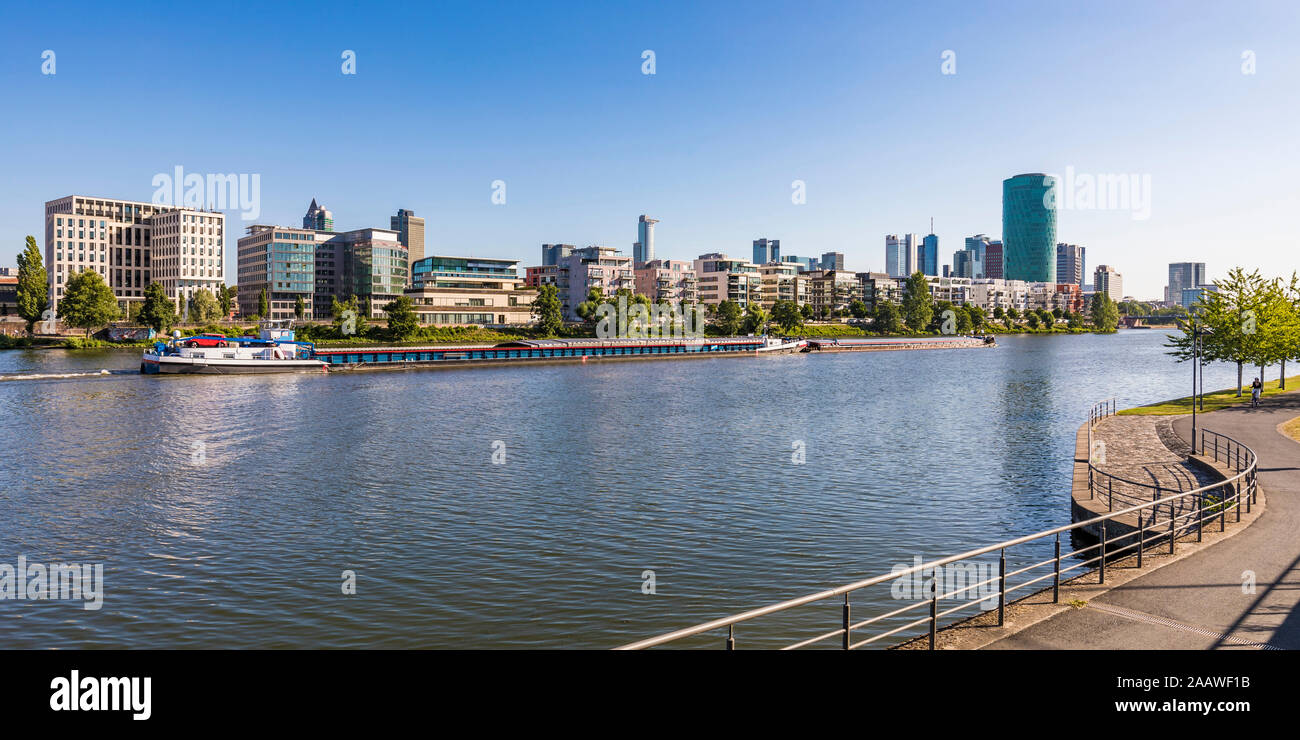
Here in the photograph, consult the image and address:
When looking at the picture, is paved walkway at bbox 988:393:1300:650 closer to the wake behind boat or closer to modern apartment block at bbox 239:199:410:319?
the wake behind boat

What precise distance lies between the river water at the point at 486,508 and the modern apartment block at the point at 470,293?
11063cm

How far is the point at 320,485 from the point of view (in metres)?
→ 33.2

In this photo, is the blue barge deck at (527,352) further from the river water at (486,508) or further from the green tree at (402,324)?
the river water at (486,508)

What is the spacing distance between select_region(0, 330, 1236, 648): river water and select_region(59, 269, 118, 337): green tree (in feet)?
274

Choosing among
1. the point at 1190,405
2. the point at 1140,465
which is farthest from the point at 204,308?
the point at 1140,465

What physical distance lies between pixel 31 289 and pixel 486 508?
145m

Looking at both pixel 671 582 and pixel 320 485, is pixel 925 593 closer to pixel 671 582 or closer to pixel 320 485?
pixel 671 582

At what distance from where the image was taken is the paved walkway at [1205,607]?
12.2 meters

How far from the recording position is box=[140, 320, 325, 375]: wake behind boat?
86562 mm

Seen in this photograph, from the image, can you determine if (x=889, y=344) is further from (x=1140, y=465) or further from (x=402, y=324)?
(x=1140, y=465)

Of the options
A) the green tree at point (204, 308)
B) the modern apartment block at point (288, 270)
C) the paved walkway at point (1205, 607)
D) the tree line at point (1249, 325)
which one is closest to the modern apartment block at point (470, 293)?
the modern apartment block at point (288, 270)

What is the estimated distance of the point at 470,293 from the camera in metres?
180
